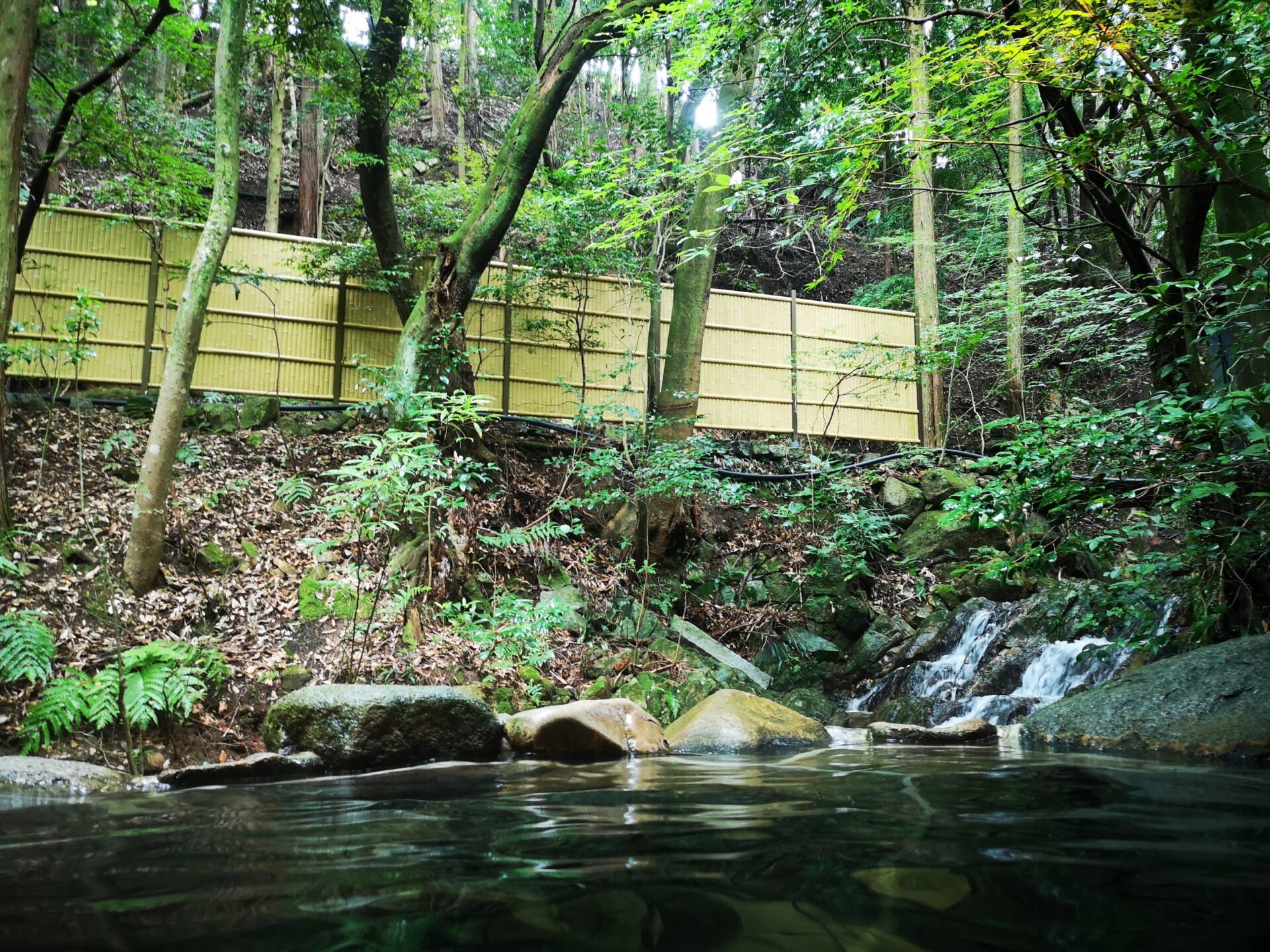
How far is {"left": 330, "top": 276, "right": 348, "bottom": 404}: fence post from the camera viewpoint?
32.1 ft

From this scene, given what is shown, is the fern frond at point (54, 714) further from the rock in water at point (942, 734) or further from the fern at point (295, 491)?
the rock in water at point (942, 734)

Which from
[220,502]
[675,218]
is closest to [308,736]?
[220,502]

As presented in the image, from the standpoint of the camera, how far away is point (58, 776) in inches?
142

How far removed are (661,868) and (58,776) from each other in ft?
10.7

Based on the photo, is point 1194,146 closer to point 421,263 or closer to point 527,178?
point 527,178

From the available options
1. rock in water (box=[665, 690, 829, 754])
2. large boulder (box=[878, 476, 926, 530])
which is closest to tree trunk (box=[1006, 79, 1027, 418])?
large boulder (box=[878, 476, 926, 530])

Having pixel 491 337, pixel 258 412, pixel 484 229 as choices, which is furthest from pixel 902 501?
pixel 258 412

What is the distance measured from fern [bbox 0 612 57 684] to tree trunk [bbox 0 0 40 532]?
1.03m

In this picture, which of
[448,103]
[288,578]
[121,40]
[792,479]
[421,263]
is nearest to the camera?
[288,578]

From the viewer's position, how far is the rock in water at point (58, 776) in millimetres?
3545

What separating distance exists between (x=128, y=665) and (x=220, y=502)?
2.68 m

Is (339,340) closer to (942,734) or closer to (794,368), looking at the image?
(794,368)

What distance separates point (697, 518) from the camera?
968cm

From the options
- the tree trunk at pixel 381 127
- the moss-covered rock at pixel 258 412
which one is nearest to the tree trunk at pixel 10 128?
the moss-covered rock at pixel 258 412
